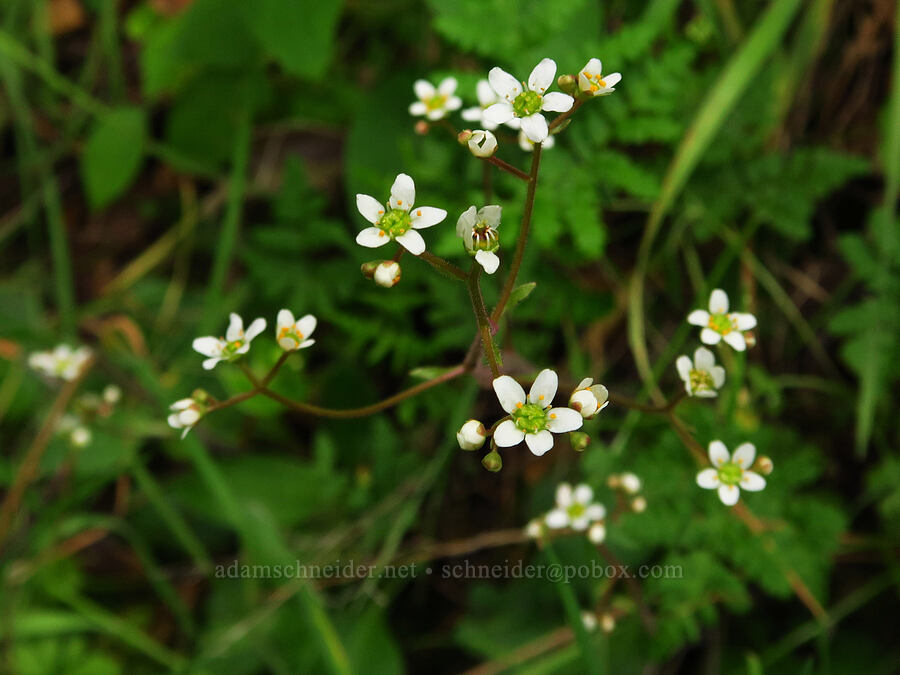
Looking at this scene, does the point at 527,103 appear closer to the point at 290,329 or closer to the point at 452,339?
the point at 290,329

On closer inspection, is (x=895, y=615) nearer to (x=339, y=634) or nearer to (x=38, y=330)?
(x=339, y=634)

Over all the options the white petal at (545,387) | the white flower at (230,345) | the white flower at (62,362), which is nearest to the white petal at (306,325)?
the white flower at (230,345)

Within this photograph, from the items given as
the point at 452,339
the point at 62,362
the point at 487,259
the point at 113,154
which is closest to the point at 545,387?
the point at 487,259

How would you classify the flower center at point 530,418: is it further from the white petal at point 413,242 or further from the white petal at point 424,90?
the white petal at point 424,90

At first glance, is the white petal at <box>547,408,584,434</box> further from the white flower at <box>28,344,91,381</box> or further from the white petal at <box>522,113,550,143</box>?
A: the white flower at <box>28,344,91,381</box>

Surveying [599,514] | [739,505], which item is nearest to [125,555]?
[599,514]
